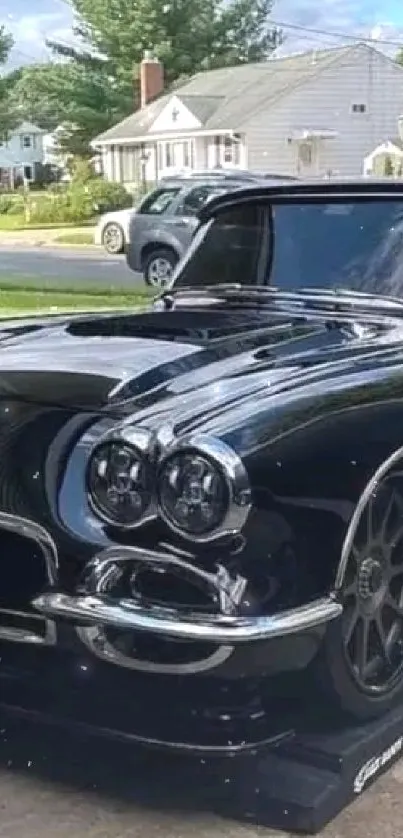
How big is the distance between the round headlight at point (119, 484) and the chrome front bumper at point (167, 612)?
92mm

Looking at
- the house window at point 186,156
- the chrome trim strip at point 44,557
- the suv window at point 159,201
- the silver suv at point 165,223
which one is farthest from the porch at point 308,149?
the chrome trim strip at point 44,557

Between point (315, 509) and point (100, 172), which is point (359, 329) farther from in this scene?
point (100, 172)

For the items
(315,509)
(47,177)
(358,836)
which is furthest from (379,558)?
(47,177)

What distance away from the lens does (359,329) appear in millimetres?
4309

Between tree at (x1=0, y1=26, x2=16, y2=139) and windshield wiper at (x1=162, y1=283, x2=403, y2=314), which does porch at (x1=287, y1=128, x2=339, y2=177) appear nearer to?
tree at (x1=0, y1=26, x2=16, y2=139)

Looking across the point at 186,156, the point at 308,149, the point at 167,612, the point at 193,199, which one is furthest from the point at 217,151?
the point at 167,612

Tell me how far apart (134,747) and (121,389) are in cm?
92

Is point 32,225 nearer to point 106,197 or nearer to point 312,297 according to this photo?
point 106,197

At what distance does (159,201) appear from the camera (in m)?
23.0

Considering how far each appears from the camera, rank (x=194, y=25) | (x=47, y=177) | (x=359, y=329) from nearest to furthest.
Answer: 1. (x=359, y=329)
2. (x=194, y=25)
3. (x=47, y=177)

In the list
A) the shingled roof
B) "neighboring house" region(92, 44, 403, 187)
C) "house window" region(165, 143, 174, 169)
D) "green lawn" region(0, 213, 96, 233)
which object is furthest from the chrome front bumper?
"house window" region(165, 143, 174, 169)

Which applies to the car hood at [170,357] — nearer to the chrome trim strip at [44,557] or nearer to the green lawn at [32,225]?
the chrome trim strip at [44,557]

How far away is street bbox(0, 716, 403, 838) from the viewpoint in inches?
130

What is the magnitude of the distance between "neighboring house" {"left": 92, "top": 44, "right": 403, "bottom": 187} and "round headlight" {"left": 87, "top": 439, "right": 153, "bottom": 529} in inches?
1668
